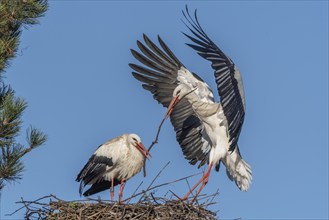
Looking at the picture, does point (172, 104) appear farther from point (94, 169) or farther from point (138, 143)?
point (94, 169)

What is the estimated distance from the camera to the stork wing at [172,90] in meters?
12.9

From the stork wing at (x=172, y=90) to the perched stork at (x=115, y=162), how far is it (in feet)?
2.50

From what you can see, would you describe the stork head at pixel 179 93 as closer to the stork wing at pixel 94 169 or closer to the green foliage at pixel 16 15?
the stork wing at pixel 94 169

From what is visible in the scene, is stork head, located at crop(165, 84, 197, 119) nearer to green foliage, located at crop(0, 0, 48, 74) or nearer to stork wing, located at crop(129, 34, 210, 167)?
stork wing, located at crop(129, 34, 210, 167)

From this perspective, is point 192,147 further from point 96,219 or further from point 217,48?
point 96,219

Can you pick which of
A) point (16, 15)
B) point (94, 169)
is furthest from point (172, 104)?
point (16, 15)

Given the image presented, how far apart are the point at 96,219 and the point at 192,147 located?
2785 millimetres

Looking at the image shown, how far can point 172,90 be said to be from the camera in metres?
13.0

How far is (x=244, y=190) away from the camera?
12680 millimetres

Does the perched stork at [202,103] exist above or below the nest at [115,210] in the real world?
above

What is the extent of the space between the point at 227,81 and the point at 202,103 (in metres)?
0.68

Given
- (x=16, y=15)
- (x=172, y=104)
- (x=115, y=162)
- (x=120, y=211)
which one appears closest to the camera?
(x=120, y=211)

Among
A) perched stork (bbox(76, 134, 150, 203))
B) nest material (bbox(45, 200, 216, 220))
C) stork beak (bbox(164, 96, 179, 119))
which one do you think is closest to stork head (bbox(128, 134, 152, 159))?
perched stork (bbox(76, 134, 150, 203))

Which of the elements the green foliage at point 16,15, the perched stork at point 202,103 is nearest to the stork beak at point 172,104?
the perched stork at point 202,103
